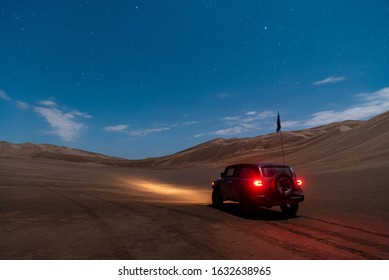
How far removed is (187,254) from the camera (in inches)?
252

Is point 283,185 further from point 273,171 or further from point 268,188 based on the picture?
point 273,171

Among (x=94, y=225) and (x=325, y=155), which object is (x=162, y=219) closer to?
(x=94, y=225)

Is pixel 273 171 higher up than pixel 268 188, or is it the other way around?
pixel 273 171

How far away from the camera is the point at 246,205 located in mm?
11711

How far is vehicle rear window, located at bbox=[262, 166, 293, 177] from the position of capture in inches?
463

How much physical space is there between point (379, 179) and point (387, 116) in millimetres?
41151

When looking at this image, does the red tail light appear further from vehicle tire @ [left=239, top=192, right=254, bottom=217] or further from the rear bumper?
vehicle tire @ [left=239, top=192, right=254, bottom=217]

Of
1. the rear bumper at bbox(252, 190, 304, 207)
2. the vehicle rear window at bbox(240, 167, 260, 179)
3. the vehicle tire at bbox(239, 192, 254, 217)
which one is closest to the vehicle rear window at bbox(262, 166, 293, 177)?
the vehicle rear window at bbox(240, 167, 260, 179)

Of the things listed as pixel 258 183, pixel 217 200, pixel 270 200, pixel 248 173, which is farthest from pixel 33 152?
pixel 270 200

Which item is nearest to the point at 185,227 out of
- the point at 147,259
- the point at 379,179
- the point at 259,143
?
the point at 147,259

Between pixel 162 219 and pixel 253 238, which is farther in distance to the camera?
pixel 162 219

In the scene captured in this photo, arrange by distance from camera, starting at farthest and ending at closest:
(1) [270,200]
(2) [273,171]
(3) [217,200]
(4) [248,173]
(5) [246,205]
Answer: (3) [217,200] < (4) [248,173] < (2) [273,171] < (5) [246,205] < (1) [270,200]

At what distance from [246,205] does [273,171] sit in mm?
1440
